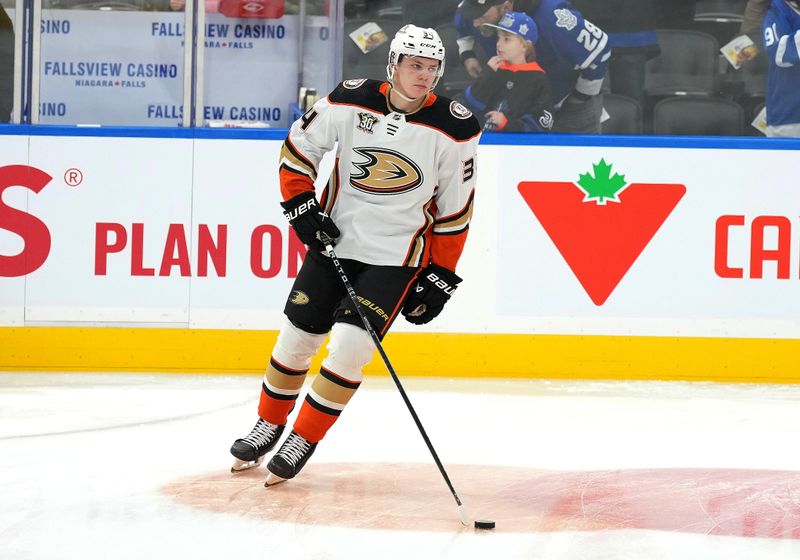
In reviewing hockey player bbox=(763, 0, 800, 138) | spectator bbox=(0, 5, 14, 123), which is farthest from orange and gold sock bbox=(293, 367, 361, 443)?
hockey player bbox=(763, 0, 800, 138)

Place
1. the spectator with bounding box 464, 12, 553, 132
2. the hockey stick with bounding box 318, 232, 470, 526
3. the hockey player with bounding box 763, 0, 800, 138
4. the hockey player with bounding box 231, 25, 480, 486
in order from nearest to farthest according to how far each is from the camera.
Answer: the hockey stick with bounding box 318, 232, 470, 526, the hockey player with bounding box 231, 25, 480, 486, the spectator with bounding box 464, 12, 553, 132, the hockey player with bounding box 763, 0, 800, 138

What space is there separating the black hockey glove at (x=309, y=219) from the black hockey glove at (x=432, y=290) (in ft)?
0.86

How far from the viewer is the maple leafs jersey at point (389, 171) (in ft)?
10.1

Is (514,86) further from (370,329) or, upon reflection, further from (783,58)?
(370,329)

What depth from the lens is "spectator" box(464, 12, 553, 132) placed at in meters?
5.32

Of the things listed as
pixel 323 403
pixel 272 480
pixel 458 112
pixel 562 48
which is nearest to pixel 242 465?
pixel 272 480

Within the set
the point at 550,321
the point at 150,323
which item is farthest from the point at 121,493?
the point at 550,321

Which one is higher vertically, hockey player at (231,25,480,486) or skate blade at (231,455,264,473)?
hockey player at (231,25,480,486)

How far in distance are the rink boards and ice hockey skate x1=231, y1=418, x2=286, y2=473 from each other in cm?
192

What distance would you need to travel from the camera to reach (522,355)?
17.2ft

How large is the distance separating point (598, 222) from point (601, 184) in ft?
0.56

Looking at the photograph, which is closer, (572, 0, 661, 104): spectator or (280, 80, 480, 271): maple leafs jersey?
(280, 80, 480, 271): maple leafs jersey

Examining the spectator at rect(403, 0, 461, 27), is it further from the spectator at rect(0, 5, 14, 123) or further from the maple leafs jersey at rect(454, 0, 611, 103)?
the spectator at rect(0, 5, 14, 123)

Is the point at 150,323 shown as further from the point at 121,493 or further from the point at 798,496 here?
the point at 798,496
